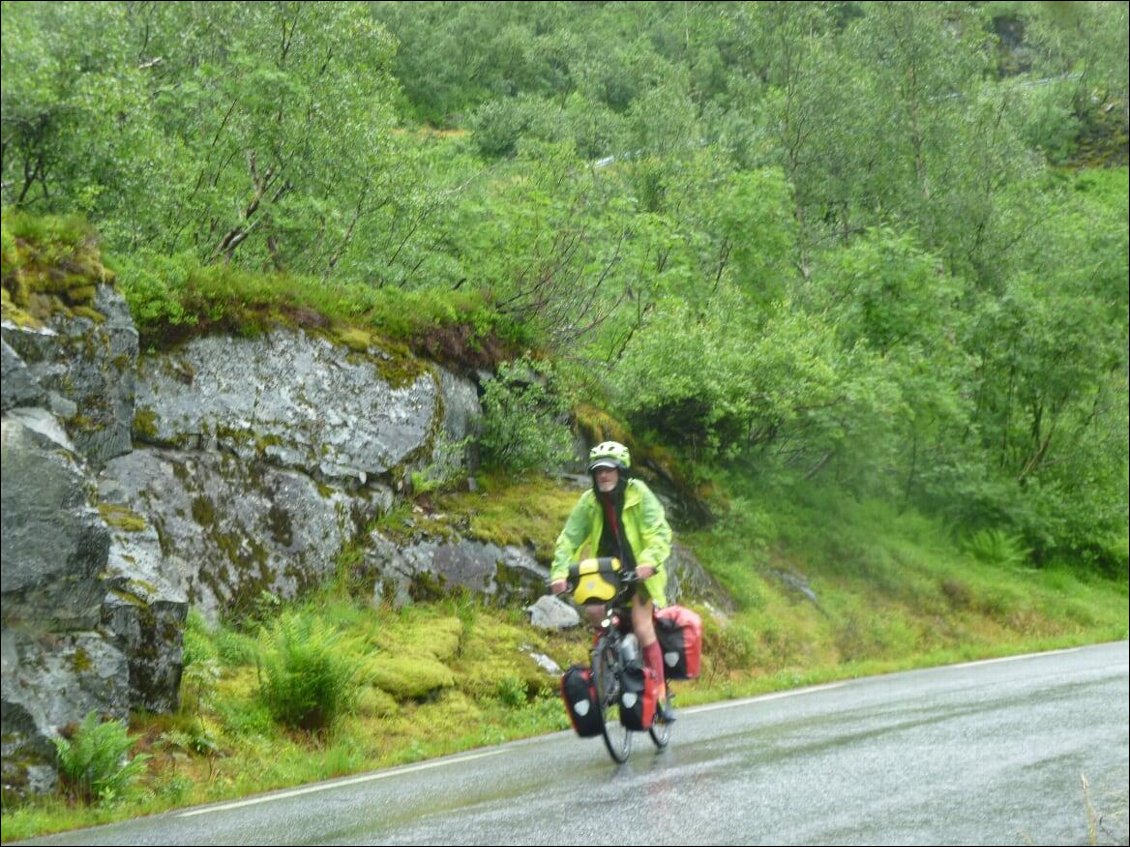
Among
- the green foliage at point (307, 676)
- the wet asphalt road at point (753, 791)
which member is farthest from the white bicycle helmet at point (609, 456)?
the green foliage at point (307, 676)

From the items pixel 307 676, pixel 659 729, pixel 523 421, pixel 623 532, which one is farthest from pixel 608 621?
pixel 307 676

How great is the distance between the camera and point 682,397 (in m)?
18.0

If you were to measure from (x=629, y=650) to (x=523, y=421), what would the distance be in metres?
5.45

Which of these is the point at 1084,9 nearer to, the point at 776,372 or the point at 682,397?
the point at 682,397

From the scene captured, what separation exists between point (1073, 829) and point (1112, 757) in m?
3.14

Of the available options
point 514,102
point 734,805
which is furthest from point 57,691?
point 514,102

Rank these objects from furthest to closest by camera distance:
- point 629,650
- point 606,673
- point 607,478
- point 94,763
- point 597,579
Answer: point 94,763, point 606,673, point 629,650, point 597,579, point 607,478

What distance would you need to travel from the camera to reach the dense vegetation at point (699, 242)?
15852 millimetres

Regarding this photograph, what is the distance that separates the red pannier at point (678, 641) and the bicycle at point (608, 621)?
0.18 metres

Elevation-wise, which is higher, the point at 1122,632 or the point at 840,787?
the point at 840,787

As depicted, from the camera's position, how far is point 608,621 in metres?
8.15

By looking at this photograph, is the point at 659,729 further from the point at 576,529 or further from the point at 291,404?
the point at 291,404

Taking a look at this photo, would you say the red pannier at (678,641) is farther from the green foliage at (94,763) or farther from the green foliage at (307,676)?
the green foliage at (307,676)

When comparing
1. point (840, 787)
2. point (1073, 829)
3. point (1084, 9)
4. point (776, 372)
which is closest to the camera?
point (1084, 9)
